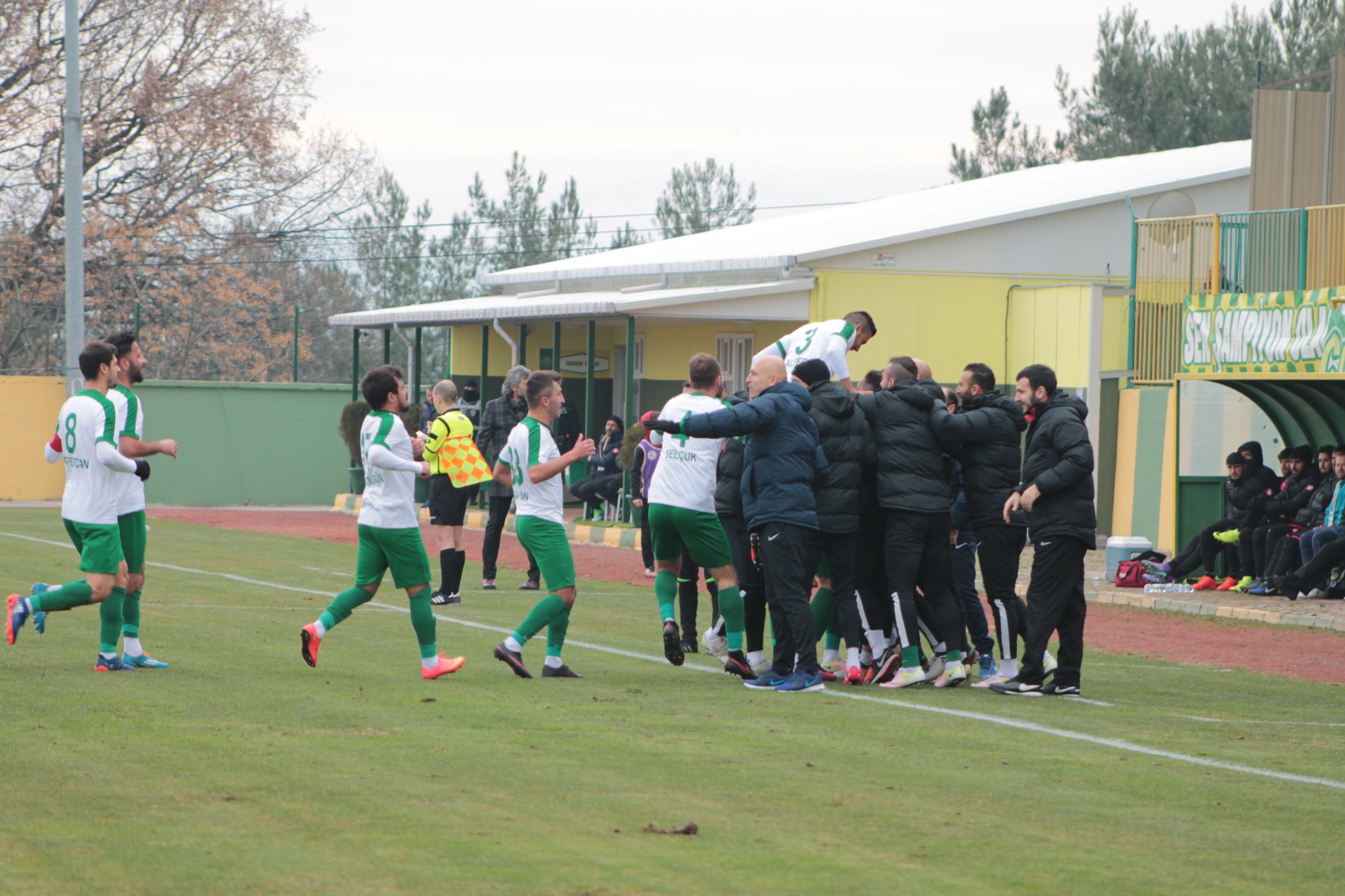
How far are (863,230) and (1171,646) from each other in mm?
14553

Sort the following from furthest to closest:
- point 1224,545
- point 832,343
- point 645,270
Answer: point 645,270
point 1224,545
point 832,343

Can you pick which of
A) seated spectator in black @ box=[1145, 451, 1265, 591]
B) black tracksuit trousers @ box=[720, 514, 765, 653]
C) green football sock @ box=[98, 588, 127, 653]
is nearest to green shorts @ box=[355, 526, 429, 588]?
green football sock @ box=[98, 588, 127, 653]

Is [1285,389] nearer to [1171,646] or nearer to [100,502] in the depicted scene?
[1171,646]

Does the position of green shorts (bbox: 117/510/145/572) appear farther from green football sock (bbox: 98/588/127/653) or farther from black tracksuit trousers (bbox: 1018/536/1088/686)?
black tracksuit trousers (bbox: 1018/536/1088/686)

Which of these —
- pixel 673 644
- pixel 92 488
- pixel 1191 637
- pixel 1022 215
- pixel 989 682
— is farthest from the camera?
pixel 1022 215

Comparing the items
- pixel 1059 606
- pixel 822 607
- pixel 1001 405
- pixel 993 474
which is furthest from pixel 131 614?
pixel 1059 606

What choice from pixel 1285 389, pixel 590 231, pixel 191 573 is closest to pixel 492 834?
pixel 191 573

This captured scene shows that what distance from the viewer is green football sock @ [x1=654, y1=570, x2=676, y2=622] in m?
9.98

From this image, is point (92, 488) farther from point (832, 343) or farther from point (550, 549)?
point (832, 343)

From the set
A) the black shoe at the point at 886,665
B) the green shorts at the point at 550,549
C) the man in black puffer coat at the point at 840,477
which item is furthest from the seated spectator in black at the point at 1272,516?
the green shorts at the point at 550,549

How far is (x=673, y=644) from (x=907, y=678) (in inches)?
56.4

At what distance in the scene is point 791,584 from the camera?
908 cm

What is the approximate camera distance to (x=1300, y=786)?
674 centimetres

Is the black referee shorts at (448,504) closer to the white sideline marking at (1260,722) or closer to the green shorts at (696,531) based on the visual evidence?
the green shorts at (696,531)
